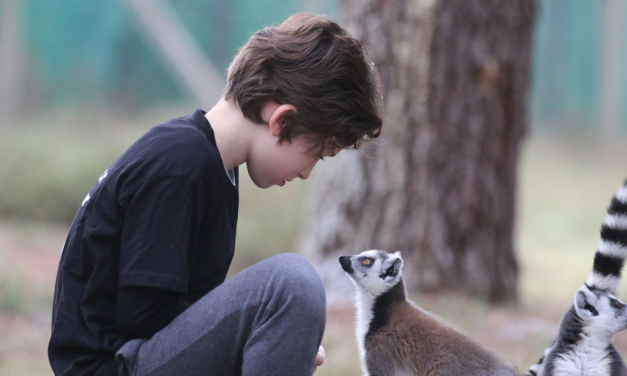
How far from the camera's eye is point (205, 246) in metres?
1.76

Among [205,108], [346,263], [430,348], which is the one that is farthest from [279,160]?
[205,108]

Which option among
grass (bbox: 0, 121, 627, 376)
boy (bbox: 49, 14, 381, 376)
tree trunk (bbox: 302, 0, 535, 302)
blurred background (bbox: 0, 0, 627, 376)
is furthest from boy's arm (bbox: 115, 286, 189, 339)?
tree trunk (bbox: 302, 0, 535, 302)

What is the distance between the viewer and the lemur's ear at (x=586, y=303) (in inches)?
80.5

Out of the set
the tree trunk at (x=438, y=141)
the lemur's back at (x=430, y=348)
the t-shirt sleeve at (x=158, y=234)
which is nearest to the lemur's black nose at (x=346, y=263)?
the lemur's back at (x=430, y=348)

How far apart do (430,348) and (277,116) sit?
3.28 feet

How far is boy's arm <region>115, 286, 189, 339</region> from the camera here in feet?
5.07

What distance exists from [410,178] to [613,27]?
9.64 meters

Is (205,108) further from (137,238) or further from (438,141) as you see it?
(137,238)

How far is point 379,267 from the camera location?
245 centimetres

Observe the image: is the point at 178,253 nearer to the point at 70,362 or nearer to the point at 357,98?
the point at 70,362

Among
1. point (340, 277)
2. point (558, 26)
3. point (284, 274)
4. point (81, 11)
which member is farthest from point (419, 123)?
point (558, 26)

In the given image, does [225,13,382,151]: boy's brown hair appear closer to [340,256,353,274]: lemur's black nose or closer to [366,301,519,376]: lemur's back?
[340,256,353,274]: lemur's black nose

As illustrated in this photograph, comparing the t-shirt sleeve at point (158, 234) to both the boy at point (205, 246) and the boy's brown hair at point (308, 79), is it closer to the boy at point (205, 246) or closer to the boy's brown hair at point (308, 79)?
the boy at point (205, 246)

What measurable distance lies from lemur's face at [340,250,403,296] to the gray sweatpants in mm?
877
